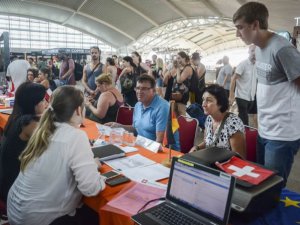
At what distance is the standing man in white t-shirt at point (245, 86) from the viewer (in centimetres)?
391

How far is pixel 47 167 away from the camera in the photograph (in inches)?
56.9

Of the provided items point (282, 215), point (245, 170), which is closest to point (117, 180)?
point (245, 170)

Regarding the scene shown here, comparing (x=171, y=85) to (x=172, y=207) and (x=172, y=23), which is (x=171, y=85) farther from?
(x=172, y=23)

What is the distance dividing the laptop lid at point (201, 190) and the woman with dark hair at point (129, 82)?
3849 mm

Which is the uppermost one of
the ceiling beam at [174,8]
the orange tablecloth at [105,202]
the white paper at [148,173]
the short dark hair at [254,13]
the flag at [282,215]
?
the ceiling beam at [174,8]

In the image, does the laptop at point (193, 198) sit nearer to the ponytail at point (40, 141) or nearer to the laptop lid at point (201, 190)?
the laptop lid at point (201, 190)

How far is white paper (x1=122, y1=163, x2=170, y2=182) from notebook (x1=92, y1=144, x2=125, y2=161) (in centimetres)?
22

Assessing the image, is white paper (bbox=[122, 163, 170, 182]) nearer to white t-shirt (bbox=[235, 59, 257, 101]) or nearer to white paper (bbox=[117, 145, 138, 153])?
white paper (bbox=[117, 145, 138, 153])

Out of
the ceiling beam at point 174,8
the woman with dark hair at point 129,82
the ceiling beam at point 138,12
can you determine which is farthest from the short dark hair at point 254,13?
the ceiling beam at point 138,12

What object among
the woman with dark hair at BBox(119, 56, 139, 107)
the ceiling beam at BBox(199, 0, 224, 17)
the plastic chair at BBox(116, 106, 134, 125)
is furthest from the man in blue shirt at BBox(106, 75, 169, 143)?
the ceiling beam at BBox(199, 0, 224, 17)

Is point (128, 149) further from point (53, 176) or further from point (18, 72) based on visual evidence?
point (18, 72)

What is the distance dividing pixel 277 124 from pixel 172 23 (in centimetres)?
1997

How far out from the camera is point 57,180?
57.5 inches

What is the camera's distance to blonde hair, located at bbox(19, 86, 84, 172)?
1466 millimetres
